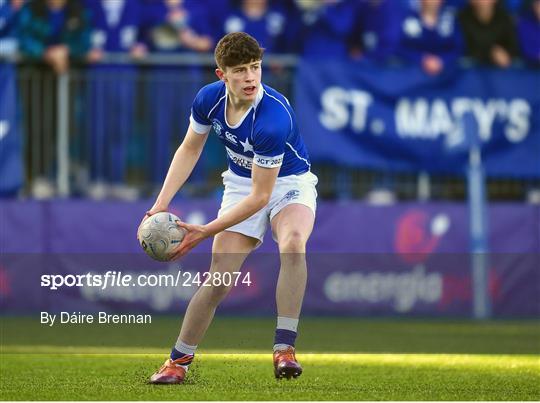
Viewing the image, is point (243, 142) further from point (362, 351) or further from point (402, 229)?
point (402, 229)

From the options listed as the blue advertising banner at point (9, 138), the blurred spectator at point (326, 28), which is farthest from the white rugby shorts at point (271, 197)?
the blurred spectator at point (326, 28)

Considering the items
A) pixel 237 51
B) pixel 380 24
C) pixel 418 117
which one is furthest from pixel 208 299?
pixel 380 24

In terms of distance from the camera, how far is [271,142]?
25.0 feet

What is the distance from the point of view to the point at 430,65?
15469mm

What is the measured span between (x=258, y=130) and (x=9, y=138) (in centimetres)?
760

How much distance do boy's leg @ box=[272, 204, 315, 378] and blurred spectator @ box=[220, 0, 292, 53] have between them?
7.35 metres

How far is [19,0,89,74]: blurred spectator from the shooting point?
14.7 metres

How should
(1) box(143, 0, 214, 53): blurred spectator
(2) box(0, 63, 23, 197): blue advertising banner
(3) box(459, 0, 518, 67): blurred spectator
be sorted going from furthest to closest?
(3) box(459, 0, 518, 67): blurred spectator < (1) box(143, 0, 214, 53): blurred spectator < (2) box(0, 63, 23, 197): blue advertising banner

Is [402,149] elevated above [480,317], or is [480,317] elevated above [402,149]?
[402,149]

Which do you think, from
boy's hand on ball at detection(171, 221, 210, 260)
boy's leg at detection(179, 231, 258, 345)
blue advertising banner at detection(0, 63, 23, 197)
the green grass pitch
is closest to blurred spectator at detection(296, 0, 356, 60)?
the green grass pitch

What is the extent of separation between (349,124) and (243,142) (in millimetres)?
7622

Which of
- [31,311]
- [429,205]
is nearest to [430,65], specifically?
[429,205]

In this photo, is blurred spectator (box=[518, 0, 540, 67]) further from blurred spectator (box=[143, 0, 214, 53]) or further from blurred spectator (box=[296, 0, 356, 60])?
→ blurred spectator (box=[143, 0, 214, 53])

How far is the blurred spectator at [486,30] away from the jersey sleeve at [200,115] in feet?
27.7
